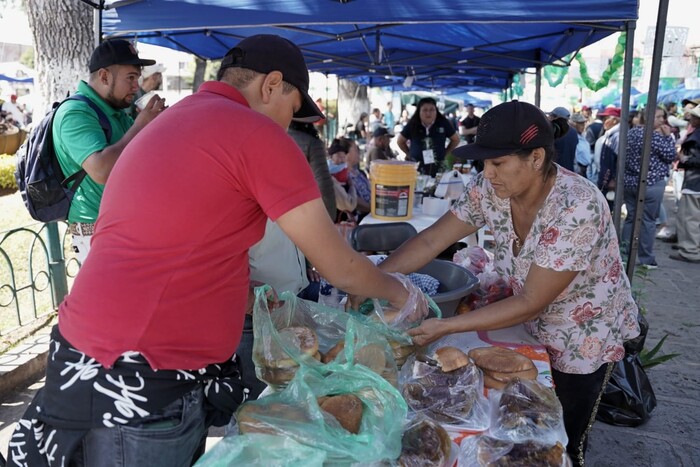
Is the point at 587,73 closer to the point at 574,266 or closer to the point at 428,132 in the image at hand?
the point at 428,132

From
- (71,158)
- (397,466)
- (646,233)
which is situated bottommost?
(646,233)

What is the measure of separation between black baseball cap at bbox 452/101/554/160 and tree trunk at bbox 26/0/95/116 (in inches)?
158

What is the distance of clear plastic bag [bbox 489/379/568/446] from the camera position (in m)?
1.34

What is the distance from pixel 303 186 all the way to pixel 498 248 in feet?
3.80

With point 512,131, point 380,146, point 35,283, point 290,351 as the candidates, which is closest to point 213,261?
point 290,351

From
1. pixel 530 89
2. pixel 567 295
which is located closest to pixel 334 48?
Answer: pixel 567 295

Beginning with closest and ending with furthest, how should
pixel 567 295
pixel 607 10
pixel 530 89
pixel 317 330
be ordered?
pixel 317 330 → pixel 567 295 → pixel 607 10 → pixel 530 89

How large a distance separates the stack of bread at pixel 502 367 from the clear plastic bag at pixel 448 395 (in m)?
0.03

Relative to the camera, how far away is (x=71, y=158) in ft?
9.23

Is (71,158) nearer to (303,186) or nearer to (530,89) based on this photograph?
(303,186)

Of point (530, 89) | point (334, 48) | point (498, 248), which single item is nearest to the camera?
point (498, 248)

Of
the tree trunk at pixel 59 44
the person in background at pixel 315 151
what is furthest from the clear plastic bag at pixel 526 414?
the tree trunk at pixel 59 44

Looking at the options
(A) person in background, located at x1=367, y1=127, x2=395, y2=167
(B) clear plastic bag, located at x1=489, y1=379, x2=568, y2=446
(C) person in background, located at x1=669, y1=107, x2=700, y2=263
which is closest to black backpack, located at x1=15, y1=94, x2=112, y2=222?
(B) clear plastic bag, located at x1=489, y1=379, x2=568, y2=446

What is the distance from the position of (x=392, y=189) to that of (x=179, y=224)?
3147 millimetres
